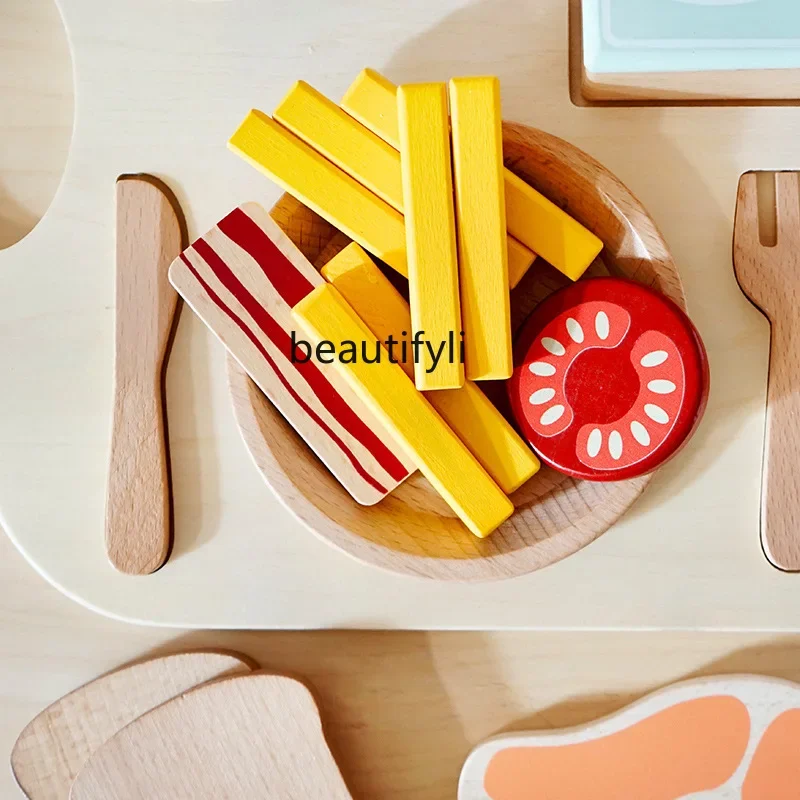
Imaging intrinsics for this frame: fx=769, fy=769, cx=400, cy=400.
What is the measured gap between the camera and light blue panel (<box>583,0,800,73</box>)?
1.60 feet

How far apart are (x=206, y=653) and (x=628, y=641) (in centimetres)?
31

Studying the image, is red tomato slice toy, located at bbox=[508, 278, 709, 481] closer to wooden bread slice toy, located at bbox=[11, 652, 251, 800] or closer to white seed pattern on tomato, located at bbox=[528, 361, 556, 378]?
white seed pattern on tomato, located at bbox=[528, 361, 556, 378]

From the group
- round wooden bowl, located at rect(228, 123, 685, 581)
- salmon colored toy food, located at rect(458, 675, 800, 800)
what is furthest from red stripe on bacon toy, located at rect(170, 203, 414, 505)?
salmon colored toy food, located at rect(458, 675, 800, 800)

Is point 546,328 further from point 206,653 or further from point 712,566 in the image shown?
point 206,653

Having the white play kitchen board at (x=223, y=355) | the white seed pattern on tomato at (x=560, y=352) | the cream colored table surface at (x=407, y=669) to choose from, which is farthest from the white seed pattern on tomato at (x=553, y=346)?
the cream colored table surface at (x=407, y=669)

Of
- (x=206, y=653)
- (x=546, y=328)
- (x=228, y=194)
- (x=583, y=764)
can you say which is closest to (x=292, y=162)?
(x=228, y=194)

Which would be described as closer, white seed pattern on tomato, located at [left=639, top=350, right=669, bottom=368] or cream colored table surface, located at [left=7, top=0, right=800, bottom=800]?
white seed pattern on tomato, located at [left=639, top=350, right=669, bottom=368]

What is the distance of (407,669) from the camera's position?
23.3 inches

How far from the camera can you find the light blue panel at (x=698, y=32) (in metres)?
0.49

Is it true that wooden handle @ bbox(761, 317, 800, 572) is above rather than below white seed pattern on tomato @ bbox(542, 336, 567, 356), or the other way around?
below

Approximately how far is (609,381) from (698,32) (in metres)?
0.23

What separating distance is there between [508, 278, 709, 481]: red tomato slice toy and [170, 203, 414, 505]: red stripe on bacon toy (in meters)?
0.10

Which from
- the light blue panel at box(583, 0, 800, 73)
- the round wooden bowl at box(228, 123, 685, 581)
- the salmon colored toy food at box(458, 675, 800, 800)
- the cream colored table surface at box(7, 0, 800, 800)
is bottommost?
the salmon colored toy food at box(458, 675, 800, 800)

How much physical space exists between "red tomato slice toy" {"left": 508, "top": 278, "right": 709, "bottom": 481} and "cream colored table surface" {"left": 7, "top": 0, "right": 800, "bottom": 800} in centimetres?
18
